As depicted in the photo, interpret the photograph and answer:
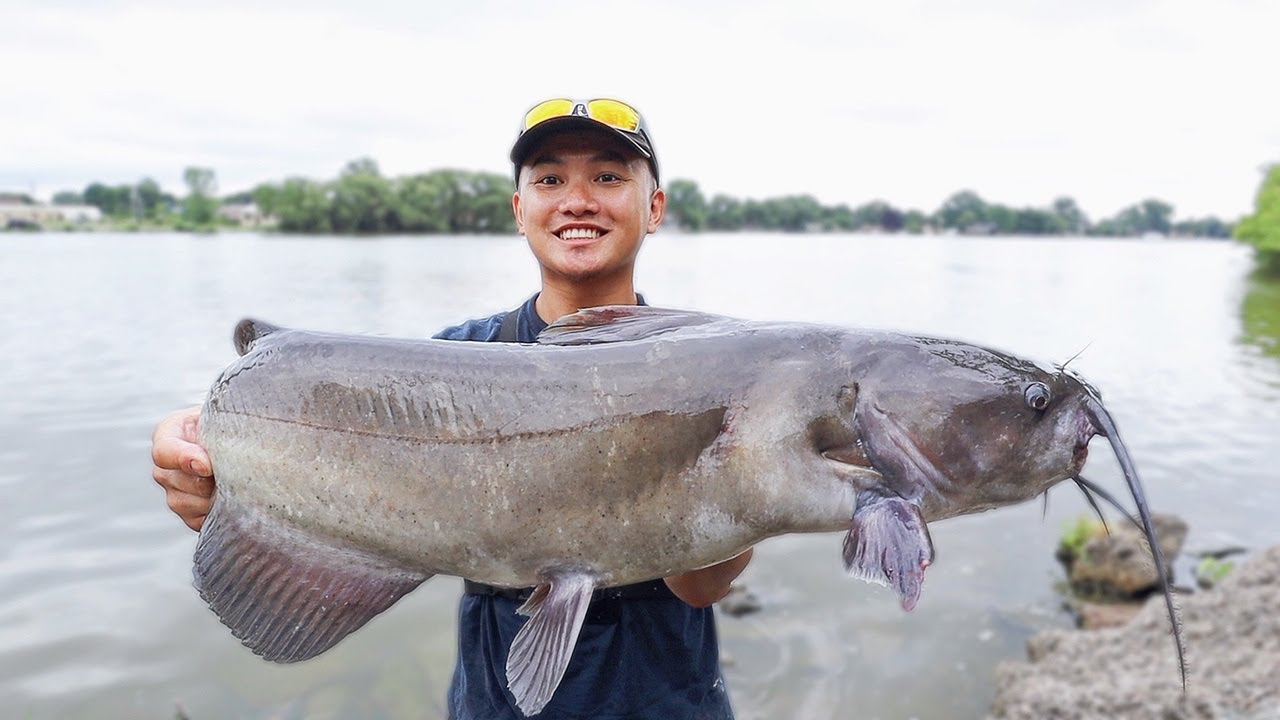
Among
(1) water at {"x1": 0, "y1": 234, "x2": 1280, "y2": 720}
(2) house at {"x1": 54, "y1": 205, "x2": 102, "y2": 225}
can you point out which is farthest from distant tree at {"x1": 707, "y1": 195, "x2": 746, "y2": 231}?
(1) water at {"x1": 0, "y1": 234, "x2": 1280, "y2": 720}

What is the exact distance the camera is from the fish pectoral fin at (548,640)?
2.00m

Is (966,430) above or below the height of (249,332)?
below

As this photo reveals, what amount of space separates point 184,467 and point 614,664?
134 centimetres

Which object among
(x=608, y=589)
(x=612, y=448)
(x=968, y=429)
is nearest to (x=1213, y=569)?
(x=968, y=429)

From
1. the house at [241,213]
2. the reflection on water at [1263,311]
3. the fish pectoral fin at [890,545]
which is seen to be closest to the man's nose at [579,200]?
the fish pectoral fin at [890,545]

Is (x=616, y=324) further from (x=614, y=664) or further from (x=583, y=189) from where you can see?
(x=614, y=664)

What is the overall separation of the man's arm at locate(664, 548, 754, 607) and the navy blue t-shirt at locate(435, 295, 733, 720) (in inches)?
6.1

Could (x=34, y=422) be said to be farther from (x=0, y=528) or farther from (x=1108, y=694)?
(x=1108, y=694)

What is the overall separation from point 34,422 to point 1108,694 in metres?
13.6

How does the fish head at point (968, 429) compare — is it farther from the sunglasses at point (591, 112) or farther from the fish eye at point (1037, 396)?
the sunglasses at point (591, 112)

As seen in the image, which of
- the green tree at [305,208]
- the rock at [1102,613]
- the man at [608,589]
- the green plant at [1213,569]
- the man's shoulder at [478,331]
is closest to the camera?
the man at [608,589]

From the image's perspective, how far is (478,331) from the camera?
3.01 meters

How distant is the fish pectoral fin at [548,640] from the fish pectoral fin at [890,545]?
658mm

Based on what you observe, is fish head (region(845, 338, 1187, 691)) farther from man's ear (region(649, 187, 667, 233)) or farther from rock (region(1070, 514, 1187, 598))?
rock (region(1070, 514, 1187, 598))
